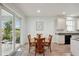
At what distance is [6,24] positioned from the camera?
488 cm

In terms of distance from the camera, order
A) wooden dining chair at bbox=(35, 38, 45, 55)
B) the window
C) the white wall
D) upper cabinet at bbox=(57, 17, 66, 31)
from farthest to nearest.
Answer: the white wall < the window < upper cabinet at bbox=(57, 17, 66, 31) < wooden dining chair at bbox=(35, 38, 45, 55)

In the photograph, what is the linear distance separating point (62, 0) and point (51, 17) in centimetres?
894

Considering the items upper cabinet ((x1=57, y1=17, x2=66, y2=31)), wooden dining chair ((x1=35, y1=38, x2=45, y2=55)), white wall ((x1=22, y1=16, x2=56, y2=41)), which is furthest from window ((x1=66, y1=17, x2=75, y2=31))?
wooden dining chair ((x1=35, y1=38, x2=45, y2=55))

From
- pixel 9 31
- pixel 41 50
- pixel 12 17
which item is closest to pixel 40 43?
pixel 41 50

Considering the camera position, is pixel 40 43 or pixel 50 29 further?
pixel 50 29

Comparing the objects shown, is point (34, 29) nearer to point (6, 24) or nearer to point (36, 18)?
point (36, 18)

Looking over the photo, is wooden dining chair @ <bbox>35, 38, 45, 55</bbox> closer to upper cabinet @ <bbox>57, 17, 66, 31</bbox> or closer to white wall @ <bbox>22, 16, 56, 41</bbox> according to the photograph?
upper cabinet @ <bbox>57, 17, 66, 31</bbox>

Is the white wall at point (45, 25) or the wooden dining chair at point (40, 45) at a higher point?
the white wall at point (45, 25)

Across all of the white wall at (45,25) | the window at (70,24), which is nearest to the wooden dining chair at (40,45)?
the white wall at (45,25)

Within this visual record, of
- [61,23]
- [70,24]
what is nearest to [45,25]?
[61,23]

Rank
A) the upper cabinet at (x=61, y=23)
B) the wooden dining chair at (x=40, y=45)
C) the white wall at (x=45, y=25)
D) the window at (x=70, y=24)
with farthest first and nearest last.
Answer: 1. the white wall at (x=45, y=25)
2. the window at (x=70, y=24)
3. the upper cabinet at (x=61, y=23)
4. the wooden dining chair at (x=40, y=45)

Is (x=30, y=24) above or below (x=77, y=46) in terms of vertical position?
above

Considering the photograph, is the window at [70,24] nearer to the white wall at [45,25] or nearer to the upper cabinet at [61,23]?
the upper cabinet at [61,23]

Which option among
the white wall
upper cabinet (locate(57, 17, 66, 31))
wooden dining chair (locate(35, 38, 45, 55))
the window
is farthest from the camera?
the white wall
